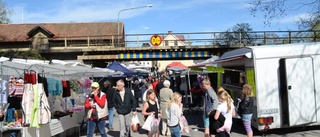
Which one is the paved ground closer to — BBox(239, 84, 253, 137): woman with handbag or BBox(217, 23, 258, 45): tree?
BBox(239, 84, 253, 137): woman with handbag

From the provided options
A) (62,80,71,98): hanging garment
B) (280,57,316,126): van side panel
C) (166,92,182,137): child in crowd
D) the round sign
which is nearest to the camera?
(166,92,182,137): child in crowd

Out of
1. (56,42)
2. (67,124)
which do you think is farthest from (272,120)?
(56,42)

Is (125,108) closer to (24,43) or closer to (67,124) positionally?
(67,124)

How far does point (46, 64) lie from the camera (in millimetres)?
8281

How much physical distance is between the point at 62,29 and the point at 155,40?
3058 cm

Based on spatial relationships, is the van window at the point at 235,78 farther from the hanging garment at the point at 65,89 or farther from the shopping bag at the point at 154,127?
the hanging garment at the point at 65,89

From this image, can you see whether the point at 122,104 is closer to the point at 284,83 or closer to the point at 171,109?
the point at 171,109

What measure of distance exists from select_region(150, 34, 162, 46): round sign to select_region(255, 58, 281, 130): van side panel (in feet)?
84.2

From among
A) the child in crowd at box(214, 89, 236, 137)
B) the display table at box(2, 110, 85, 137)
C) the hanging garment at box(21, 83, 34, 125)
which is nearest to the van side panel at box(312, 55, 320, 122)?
the child in crowd at box(214, 89, 236, 137)

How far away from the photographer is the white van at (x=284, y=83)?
9.28 metres

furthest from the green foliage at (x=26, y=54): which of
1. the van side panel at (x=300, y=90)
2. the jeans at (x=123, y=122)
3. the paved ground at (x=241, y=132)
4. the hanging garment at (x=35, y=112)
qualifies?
the van side panel at (x=300, y=90)

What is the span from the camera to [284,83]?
388 inches

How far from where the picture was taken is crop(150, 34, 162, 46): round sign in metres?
34.8

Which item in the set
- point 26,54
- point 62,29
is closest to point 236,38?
point 26,54
